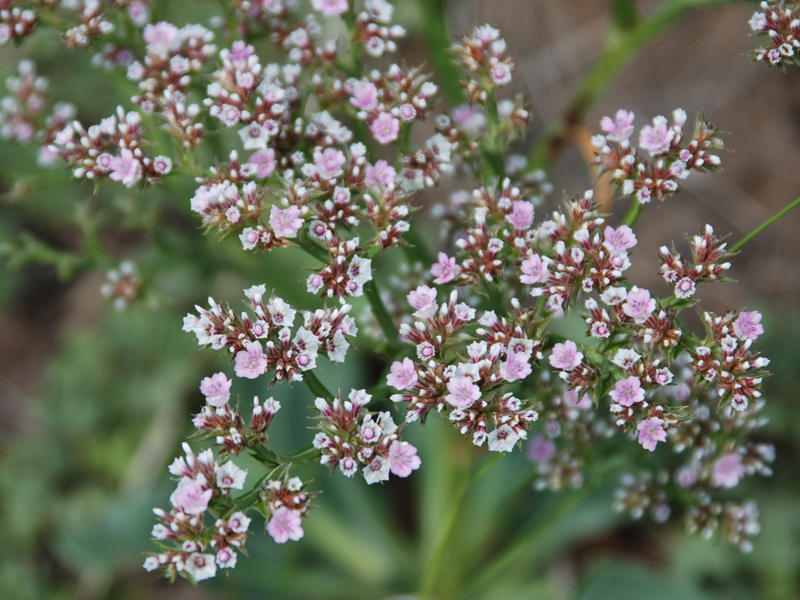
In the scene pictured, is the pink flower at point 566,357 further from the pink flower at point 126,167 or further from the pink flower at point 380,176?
the pink flower at point 126,167

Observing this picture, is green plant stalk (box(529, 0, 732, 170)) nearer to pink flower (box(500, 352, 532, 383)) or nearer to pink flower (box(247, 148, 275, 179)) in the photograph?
pink flower (box(500, 352, 532, 383))

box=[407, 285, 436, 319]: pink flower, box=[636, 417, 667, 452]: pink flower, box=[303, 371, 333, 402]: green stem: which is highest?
box=[407, 285, 436, 319]: pink flower

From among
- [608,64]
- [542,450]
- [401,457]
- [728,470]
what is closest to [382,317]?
[401,457]

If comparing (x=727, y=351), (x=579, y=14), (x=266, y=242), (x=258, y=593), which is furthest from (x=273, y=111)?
(x=579, y=14)

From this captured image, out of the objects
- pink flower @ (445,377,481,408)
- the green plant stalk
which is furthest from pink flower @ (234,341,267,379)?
the green plant stalk

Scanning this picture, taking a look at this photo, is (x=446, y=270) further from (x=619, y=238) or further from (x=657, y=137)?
(x=657, y=137)

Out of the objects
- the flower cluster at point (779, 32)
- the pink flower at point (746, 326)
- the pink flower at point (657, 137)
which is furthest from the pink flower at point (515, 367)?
the flower cluster at point (779, 32)
